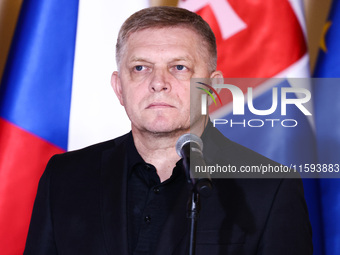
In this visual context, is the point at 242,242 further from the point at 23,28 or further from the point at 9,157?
the point at 23,28

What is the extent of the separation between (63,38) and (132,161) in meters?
0.89

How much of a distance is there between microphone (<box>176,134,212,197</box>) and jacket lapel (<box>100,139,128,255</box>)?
0.65m

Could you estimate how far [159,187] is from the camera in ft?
6.21

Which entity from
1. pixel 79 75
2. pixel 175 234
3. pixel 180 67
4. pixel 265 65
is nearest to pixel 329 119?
pixel 265 65

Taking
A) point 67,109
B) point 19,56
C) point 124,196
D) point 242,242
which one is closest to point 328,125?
point 242,242

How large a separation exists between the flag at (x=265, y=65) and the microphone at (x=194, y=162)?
119cm

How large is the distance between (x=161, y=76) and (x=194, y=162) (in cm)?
78

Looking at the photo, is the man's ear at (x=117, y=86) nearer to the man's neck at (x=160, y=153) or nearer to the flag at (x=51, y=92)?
the man's neck at (x=160, y=153)

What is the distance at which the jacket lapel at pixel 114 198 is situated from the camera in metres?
1.78

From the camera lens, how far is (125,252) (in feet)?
5.70

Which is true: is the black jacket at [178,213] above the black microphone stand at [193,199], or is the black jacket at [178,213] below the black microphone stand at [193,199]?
above

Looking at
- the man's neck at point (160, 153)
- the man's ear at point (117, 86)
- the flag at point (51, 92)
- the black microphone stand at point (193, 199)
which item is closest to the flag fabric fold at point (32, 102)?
the flag at point (51, 92)

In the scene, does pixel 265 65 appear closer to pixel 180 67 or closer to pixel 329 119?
pixel 329 119

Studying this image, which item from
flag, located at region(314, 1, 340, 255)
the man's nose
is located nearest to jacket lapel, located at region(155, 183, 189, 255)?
the man's nose
